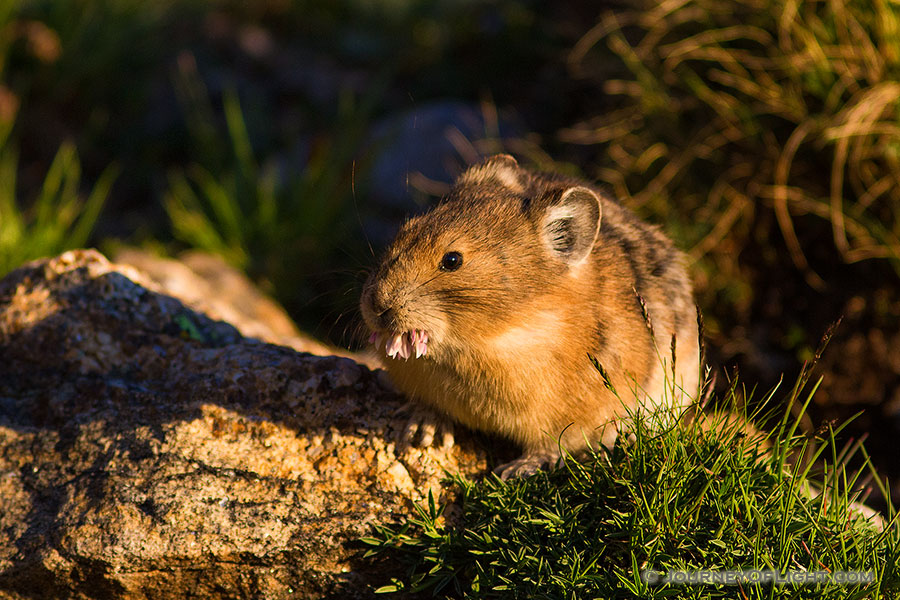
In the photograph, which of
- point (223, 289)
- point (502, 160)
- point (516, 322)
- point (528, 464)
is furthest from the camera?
point (223, 289)

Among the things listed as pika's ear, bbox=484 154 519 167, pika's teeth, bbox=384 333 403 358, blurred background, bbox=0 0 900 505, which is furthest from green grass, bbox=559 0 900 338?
pika's teeth, bbox=384 333 403 358

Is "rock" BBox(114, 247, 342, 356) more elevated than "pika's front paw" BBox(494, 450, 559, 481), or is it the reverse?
"rock" BBox(114, 247, 342, 356)

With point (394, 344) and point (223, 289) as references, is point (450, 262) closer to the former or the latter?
point (394, 344)

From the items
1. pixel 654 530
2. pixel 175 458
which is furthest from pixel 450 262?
pixel 175 458

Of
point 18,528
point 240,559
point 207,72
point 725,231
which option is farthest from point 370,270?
point 207,72

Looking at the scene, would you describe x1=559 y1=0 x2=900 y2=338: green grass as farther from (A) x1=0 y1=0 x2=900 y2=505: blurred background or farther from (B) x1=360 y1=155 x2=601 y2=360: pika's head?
(B) x1=360 y1=155 x2=601 y2=360: pika's head

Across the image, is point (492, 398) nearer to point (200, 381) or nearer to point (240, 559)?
point (240, 559)

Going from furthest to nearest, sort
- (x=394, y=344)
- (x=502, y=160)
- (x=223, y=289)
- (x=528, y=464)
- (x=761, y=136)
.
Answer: (x=223, y=289)
(x=761, y=136)
(x=502, y=160)
(x=528, y=464)
(x=394, y=344)
